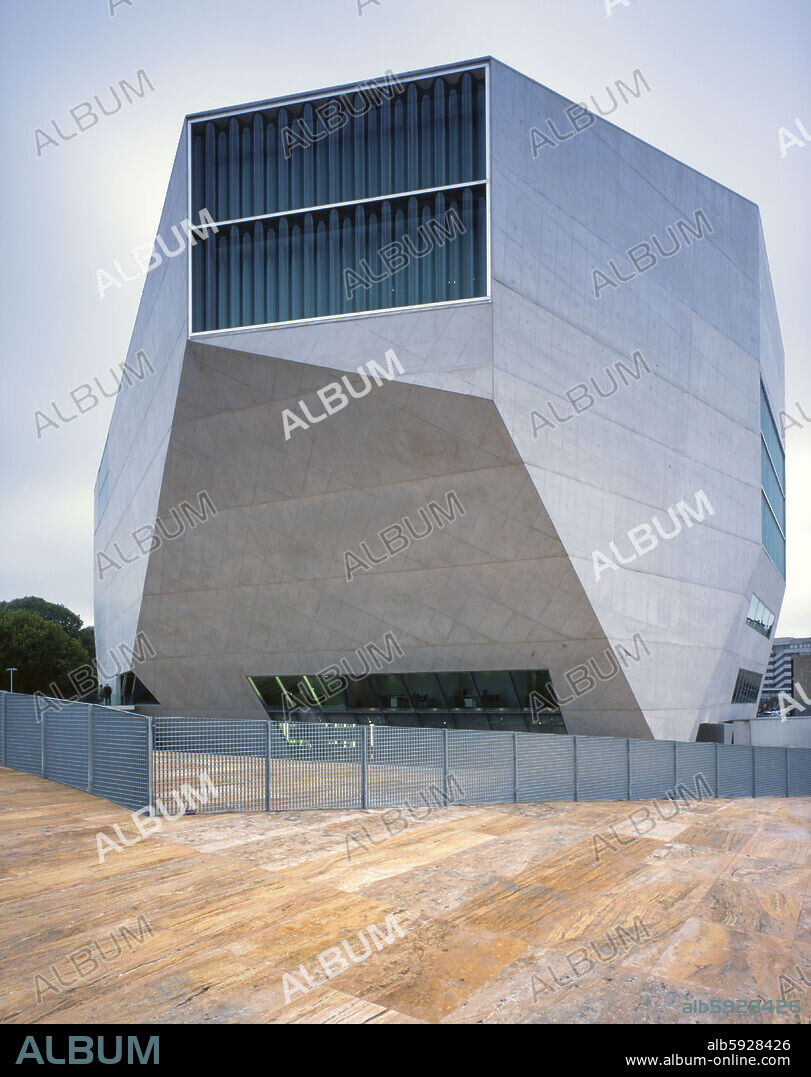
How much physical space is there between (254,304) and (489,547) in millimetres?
9223

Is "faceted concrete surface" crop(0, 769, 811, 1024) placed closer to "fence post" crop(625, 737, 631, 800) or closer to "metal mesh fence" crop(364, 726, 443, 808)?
"metal mesh fence" crop(364, 726, 443, 808)

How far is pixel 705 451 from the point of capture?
86.9 feet

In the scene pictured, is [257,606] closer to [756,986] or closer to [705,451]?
[705,451]

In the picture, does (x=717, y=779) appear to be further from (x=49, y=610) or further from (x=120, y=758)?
(x=49, y=610)

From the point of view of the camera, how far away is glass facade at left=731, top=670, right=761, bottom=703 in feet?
108

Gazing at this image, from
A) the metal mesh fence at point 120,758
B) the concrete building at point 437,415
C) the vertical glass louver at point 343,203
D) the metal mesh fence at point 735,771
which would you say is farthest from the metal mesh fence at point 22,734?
the metal mesh fence at point 735,771

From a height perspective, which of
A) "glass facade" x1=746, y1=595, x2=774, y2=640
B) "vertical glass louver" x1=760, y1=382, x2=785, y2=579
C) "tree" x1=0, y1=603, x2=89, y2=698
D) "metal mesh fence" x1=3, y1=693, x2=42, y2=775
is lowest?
"tree" x1=0, y1=603, x2=89, y2=698

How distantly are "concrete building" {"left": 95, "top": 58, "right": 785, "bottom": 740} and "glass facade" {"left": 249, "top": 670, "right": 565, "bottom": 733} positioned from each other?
0.10 meters

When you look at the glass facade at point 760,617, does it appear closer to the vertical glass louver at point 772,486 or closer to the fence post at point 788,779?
the vertical glass louver at point 772,486

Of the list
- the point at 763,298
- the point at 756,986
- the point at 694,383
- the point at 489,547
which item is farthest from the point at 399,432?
the point at 763,298

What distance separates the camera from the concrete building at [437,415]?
19.3 m

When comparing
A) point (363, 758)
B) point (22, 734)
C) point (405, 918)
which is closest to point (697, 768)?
point (363, 758)

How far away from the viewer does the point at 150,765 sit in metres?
11.8

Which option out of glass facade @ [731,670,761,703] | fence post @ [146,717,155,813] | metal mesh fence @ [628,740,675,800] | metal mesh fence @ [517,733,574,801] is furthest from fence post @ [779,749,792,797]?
fence post @ [146,717,155,813]
